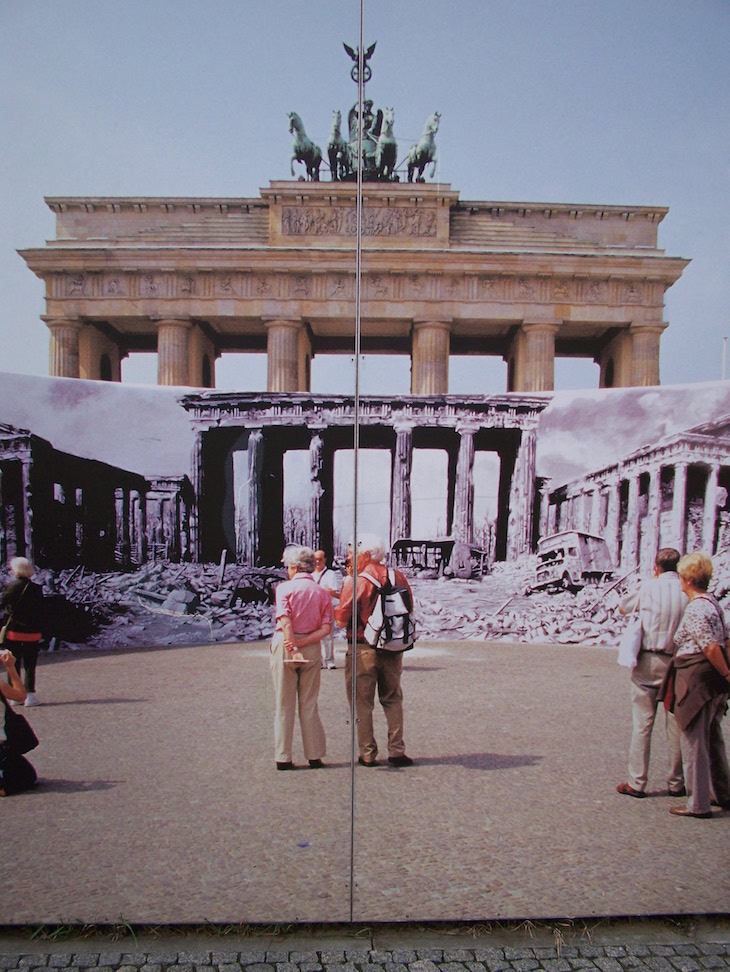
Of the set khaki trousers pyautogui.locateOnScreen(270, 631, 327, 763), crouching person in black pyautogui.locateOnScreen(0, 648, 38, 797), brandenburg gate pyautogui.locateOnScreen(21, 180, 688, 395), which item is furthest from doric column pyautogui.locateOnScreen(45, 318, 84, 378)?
khaki trousers pyautogui.locateOnScreen(270, 631, 327, 763)

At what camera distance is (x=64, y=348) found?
431 centimetres

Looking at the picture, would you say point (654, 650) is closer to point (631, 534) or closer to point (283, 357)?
point (631, 534)

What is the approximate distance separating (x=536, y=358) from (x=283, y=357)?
1.96 m

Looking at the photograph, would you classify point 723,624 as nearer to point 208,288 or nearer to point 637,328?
point 637,328

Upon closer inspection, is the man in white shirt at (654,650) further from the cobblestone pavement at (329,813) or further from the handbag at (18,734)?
the handbag at (18,734)

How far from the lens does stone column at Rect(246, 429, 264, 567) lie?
4.15 metres

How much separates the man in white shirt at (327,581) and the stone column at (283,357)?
Result: 0.91 metres

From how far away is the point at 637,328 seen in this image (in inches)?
176

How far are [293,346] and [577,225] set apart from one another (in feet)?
6.33

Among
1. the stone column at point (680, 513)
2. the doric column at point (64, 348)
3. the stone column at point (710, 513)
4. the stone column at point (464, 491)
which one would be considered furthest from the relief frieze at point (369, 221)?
the stone column at point (710, 513)

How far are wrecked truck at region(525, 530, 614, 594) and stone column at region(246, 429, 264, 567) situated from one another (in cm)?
173

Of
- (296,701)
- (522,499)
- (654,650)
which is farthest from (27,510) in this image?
(654,650)

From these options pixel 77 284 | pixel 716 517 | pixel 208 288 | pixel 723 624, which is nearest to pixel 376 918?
pixel 723 624

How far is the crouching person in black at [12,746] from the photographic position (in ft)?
11.3
